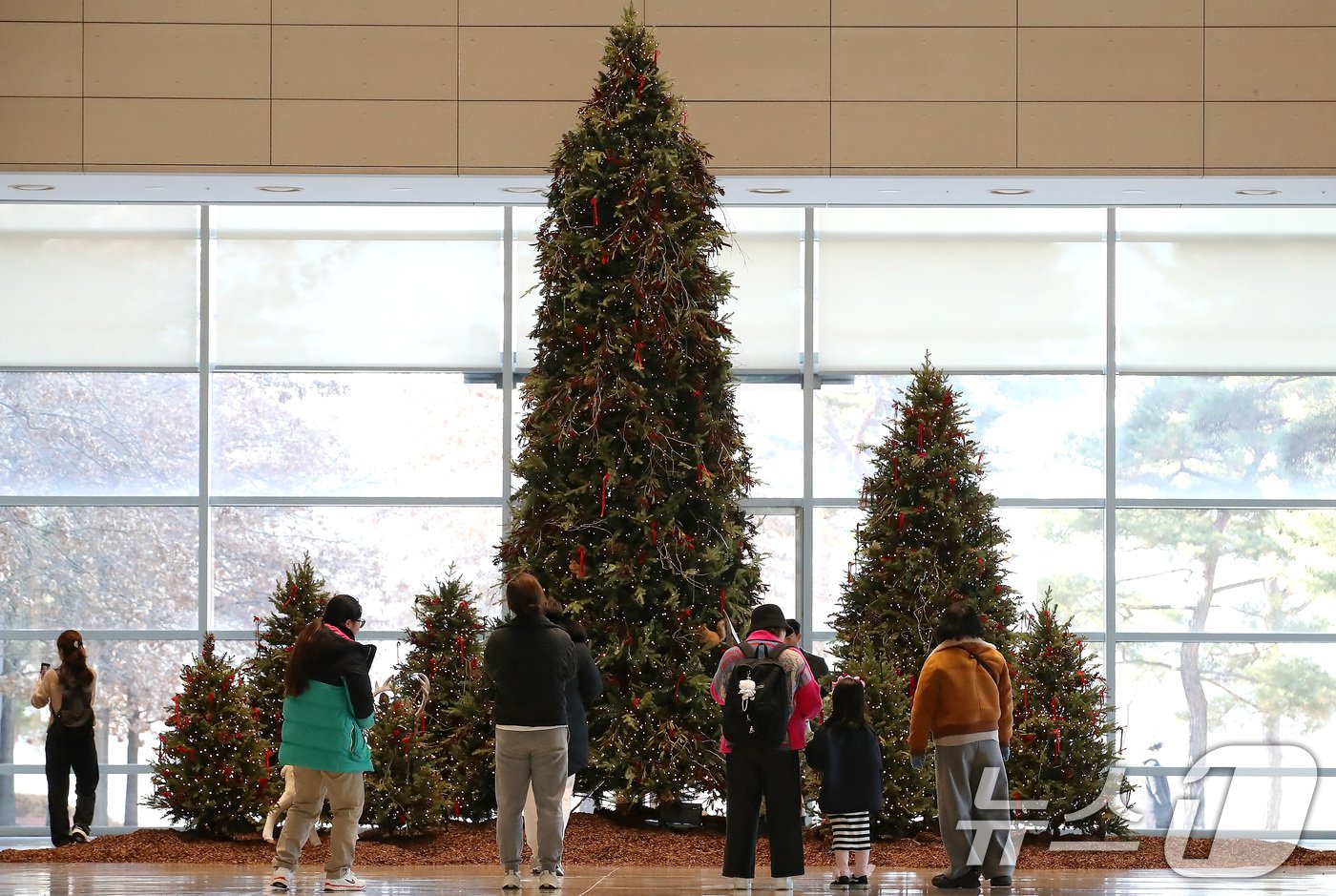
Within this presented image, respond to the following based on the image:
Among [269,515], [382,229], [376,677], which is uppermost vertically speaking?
[382,229]

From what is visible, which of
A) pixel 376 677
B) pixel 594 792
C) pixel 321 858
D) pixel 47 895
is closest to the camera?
pixel 47 895

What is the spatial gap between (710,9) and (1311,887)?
875cm

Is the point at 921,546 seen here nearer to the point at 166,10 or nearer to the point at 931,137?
the point at 931,137

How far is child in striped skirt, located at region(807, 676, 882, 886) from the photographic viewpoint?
869 centimetres

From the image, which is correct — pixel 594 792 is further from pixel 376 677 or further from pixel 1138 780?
pixel 1138 780

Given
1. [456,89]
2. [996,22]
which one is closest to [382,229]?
[456,89]

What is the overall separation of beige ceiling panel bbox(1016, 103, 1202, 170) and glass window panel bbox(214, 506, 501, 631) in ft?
21.4

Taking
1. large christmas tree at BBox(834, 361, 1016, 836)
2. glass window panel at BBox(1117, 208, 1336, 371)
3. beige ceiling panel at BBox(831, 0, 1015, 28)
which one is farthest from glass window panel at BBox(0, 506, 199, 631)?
glass window panel at BBox(1117, 208, 1336, 371)

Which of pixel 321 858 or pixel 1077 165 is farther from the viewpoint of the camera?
pixel 1077 165

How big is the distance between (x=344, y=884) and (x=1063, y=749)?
533cm

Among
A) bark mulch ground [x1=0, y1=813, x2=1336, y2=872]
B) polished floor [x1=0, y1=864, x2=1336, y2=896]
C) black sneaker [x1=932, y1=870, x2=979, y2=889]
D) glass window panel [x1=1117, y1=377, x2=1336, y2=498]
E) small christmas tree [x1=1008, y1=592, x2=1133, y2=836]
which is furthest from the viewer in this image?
glass window panel [x1=1117, y1=377, x2=1336, y2=498]

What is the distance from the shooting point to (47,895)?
772 centimetres

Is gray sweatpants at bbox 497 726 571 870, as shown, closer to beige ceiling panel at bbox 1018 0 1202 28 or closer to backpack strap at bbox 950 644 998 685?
backpack strap at bbox 950 644 998 685

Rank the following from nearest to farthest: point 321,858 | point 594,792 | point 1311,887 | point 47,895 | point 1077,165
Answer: point 47,895 < point 1311,887 < point 321,858 < point 594,792 < point 1077,165
